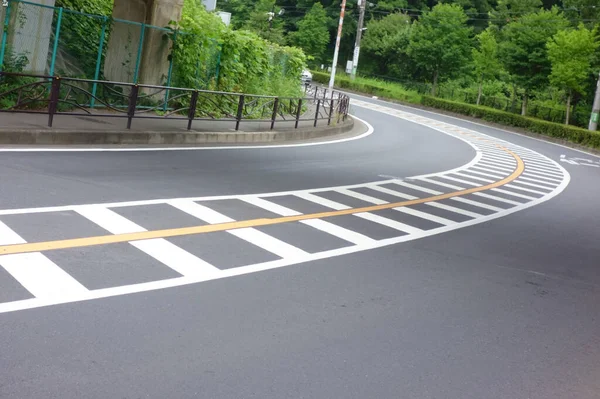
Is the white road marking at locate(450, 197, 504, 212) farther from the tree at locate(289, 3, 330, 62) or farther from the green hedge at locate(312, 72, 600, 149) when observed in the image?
the tree at locate(289, 3, 330, 62)

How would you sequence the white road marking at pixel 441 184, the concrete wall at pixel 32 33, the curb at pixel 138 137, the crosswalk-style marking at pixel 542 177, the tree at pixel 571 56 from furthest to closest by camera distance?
the tree at pixel 571 56 → the crosswalk-style marking at pixel 542 177 → the concrete wall at pixel 32 33 → the white road marking at pixel 441 184 → the curb at pixel 138 137

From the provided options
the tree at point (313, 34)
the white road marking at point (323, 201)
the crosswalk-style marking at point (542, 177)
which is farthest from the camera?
the tree at point (313, 34)

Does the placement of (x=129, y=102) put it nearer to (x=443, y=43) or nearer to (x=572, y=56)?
(x=572, y=56)

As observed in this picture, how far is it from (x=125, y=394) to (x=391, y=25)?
277ft

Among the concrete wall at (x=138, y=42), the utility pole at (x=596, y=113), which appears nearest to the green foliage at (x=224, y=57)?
the concrete wall at (x=138, y=42)

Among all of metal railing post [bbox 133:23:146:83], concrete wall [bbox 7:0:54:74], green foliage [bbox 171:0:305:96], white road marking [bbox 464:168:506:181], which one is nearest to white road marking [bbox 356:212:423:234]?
white road marking [bbox 464:168:506:181]

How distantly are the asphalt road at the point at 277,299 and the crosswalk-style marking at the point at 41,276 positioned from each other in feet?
0.08

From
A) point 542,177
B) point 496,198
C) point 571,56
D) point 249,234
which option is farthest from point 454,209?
point 571,56

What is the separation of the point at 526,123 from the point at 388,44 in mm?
35732

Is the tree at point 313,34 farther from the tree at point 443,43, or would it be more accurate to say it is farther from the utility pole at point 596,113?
the utility pole at point 596,113

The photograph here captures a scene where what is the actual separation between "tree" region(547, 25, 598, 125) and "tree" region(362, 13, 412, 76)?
30132mm

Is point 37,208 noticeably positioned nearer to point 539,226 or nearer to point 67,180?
point 67,180

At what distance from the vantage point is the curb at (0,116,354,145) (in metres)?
13.2

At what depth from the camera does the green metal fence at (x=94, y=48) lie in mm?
18906
